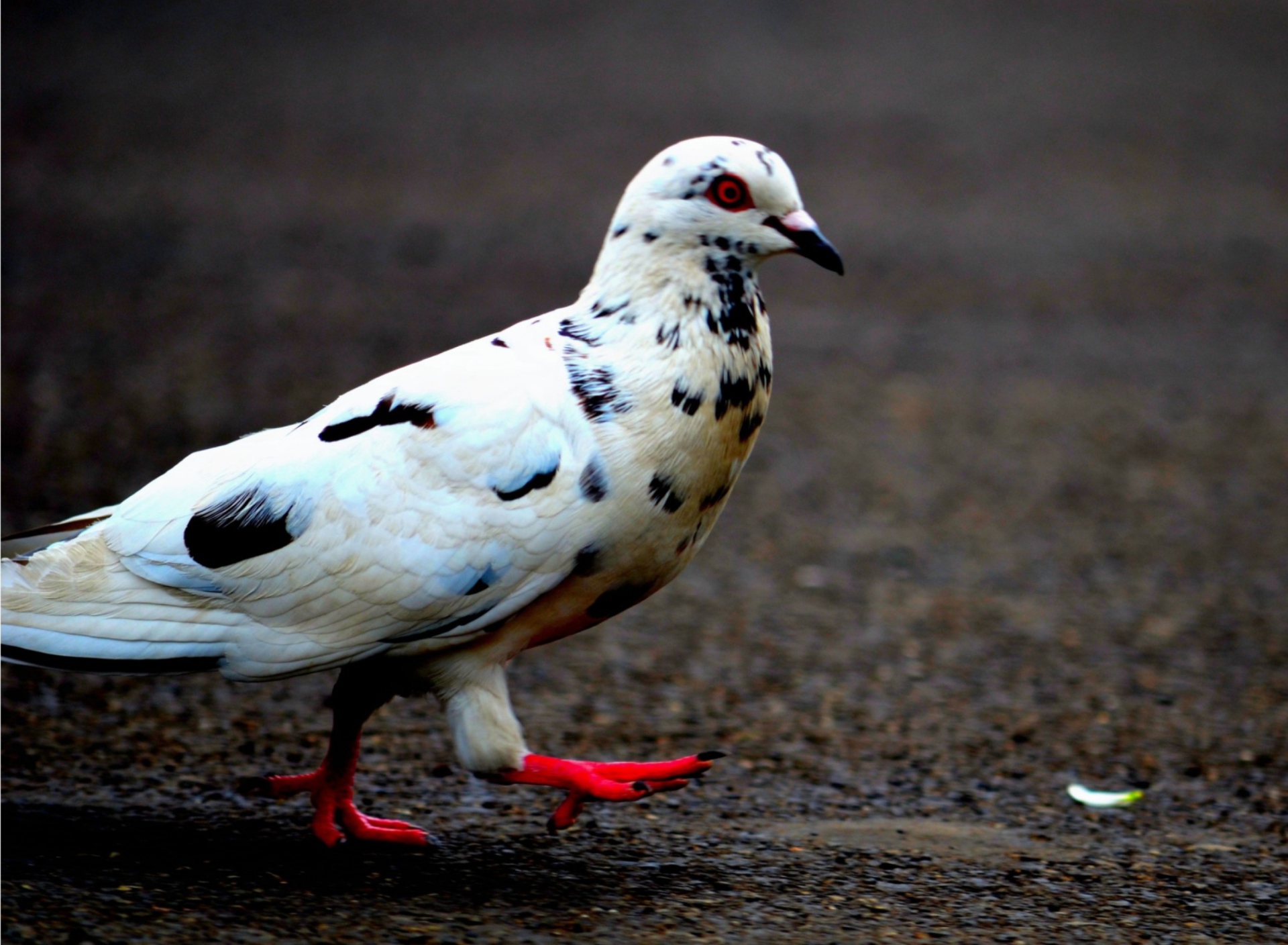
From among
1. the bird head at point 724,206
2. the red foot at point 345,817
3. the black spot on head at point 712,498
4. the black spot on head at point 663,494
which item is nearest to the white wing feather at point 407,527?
the black spot on head at point 663,494

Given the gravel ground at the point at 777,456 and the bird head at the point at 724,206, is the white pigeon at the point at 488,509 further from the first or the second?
the gravel ground at the point at 777,456

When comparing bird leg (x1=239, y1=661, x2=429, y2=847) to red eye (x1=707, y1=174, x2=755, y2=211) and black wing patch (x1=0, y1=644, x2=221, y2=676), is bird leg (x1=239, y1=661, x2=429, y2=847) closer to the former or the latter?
black wing patch (x1=0, y1=644, x2=221, y2=676)

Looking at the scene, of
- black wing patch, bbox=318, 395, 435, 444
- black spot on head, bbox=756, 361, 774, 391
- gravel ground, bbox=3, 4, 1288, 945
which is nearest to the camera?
black wing patch, bbox=318, 395, 435, 444

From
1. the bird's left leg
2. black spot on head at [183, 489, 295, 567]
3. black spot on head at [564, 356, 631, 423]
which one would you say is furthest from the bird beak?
black spot on head at [183, 489, 295, 567]

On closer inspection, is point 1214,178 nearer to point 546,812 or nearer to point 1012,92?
point 1012,92

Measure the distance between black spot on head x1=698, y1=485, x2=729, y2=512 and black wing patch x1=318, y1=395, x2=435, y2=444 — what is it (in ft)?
2.31

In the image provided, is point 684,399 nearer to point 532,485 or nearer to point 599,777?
point 532,485

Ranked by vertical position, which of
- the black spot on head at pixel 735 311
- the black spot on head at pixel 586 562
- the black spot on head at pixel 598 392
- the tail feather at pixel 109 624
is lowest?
the tail feather at pixel 109 624

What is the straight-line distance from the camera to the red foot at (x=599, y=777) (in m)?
3.83

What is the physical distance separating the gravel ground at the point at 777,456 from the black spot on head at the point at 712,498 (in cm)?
99

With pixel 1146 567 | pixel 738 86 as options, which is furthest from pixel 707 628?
pixel 738 86

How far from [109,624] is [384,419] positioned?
2.78ft

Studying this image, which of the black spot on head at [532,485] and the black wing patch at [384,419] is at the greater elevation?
the black wing patch at [384,419]

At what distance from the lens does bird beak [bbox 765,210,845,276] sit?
3.84m
